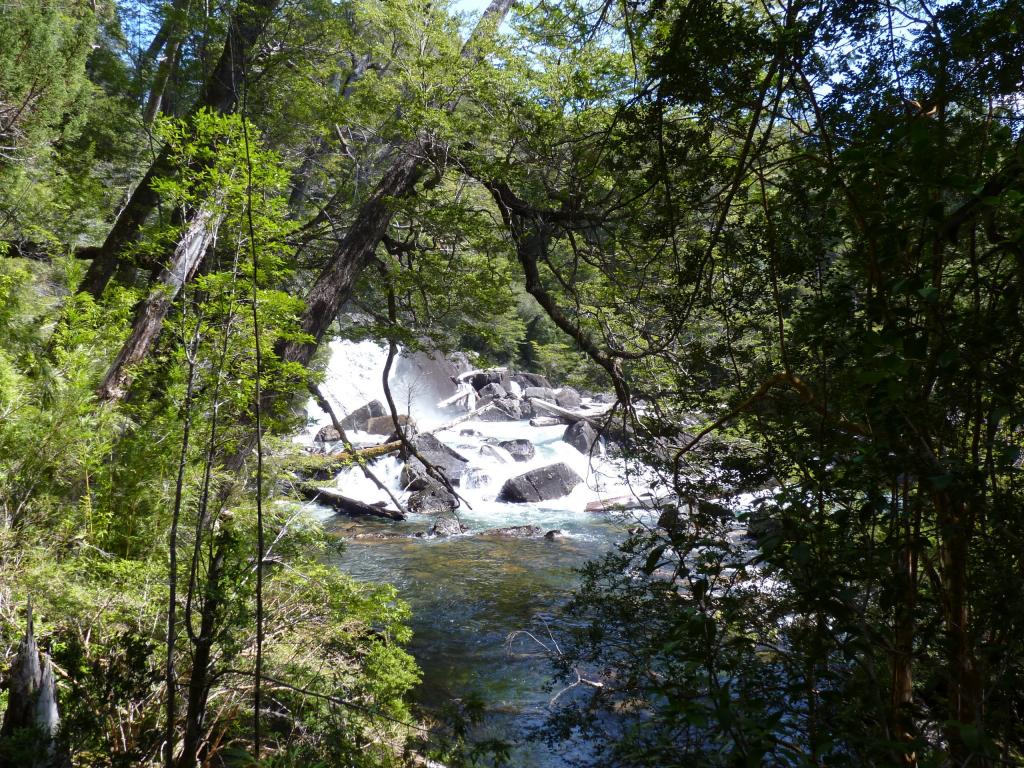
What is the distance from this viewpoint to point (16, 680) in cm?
233

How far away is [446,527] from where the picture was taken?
10945 millimetres

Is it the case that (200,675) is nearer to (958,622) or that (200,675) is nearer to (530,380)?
(958,622)

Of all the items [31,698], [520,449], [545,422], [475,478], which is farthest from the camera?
[545,422]

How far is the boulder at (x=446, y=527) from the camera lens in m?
10.7

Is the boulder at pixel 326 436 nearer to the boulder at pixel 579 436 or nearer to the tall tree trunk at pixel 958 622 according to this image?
the boulder at pixel 579 436

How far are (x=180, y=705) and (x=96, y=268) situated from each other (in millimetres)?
4863

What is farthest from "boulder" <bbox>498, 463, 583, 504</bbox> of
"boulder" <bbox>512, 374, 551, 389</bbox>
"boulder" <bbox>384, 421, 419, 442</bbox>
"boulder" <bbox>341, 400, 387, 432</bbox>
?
"boulder" <bbox>512, 374, 551, 389</bbox>

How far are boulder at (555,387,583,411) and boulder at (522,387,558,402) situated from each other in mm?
170

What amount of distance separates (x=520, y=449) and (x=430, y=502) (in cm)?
353

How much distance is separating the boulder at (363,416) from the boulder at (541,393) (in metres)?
5.40

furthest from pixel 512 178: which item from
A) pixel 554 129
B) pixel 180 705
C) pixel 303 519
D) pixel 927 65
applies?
pixel 180 705

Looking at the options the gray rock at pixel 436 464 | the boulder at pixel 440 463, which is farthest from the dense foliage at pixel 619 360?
the boulder at pixel 440 463

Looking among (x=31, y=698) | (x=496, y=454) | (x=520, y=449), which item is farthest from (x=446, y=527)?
(x=31, y=698)

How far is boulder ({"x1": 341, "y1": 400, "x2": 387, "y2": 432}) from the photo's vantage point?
1680cm
